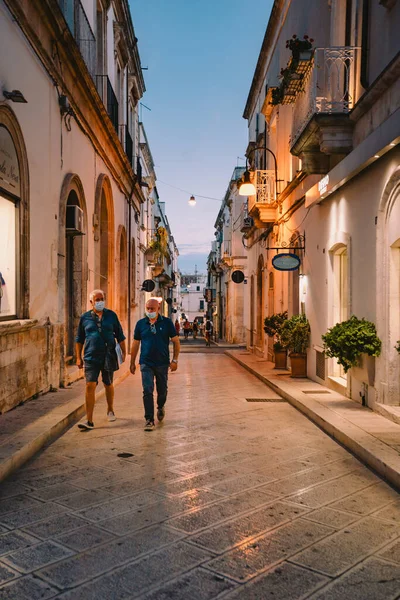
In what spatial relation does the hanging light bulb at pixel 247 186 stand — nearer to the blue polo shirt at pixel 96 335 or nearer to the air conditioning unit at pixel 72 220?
the air conditioning unit at pixel 72 220

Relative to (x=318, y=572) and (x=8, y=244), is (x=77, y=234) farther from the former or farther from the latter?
(x=318, y=572)

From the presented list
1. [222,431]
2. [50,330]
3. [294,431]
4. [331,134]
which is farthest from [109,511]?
[331,134]

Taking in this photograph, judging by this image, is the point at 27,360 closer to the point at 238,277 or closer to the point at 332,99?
the point at 332,99

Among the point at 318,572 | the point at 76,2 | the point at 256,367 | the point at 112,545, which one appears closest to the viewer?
the point at 318,572

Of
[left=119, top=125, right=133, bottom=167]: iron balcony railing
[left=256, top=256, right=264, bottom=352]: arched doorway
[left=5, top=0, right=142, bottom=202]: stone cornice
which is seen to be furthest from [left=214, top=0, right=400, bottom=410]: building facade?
[left=119, top=125, right=133, bottom=167]: iron balcony railing

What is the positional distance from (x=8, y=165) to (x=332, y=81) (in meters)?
6.03

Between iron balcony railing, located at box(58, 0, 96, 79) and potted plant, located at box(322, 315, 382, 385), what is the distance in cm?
815

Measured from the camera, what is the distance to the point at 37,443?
22.3 feet

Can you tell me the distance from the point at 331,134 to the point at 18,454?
311 inches

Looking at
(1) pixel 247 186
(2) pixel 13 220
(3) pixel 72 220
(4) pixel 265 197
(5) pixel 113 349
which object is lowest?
(5) pixel 113 349

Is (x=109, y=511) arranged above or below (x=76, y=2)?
below

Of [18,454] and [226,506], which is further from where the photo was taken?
[18,454]

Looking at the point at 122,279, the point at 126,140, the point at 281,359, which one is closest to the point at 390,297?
the point at 281,359

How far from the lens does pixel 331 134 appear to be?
1091 centimetres
